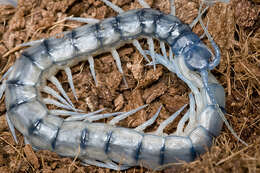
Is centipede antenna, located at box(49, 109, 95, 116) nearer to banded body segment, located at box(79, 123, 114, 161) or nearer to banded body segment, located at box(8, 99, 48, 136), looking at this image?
banded body segment, located at box(8, 99, 48, 136)

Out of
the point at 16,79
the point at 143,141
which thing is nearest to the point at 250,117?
the point at 143,141

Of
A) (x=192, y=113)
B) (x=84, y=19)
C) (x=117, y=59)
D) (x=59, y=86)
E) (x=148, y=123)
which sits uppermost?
(x=84, y=19)

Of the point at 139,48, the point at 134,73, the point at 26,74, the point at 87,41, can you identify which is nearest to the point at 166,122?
the point at 134,73

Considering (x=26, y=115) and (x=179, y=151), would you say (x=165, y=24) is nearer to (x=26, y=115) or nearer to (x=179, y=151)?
(x=179, y=151)

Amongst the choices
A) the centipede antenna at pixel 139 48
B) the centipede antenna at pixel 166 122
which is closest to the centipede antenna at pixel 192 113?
the centipede antenna at pixel 166 122

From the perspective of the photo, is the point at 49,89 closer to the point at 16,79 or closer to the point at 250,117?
the point at 16,79

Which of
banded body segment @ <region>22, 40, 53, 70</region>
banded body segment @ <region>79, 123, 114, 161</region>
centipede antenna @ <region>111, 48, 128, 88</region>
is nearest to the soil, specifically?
centipede antenna @ <region>111, 48, 128, 88</region>

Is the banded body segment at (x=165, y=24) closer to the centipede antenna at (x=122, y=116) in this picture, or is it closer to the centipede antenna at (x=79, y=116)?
the centipede antenna at (x=122, y=116)
